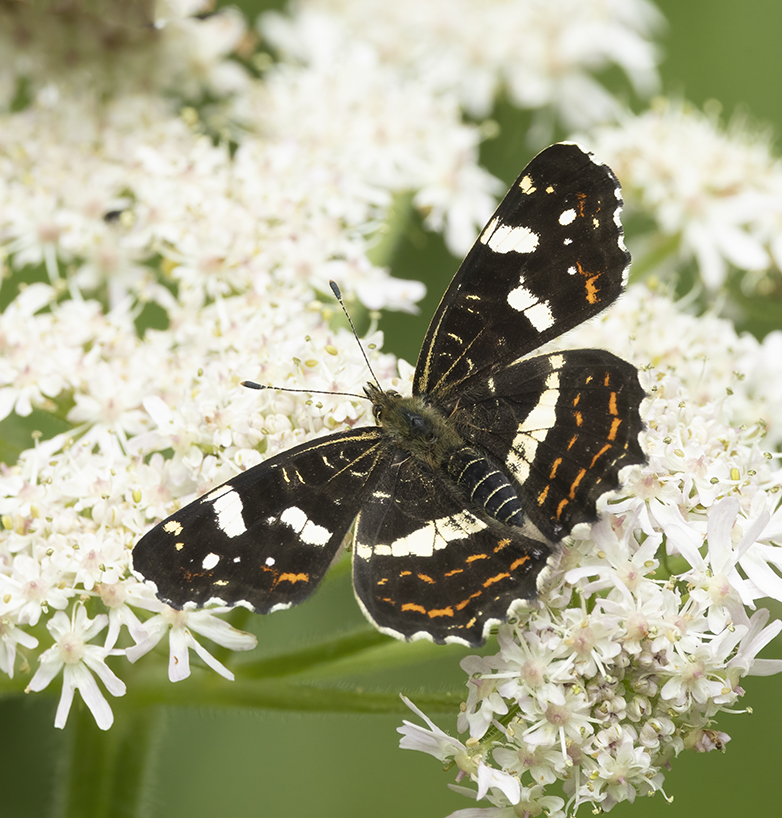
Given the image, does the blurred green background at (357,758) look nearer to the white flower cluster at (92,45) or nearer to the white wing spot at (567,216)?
the white flower cluster at (92,45)

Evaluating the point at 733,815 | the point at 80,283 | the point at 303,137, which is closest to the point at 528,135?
the point at 303,137

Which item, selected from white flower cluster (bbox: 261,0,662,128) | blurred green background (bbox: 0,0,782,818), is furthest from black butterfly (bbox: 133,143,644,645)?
white flower cluster (bbox: 261,0,662,128)

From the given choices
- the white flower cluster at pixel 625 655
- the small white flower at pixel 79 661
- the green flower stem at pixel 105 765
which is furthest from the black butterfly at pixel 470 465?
the green flower stem at pixel 105 765

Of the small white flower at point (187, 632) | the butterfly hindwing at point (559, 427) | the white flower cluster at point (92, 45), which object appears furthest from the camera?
the white flower cluster at point (92, 45)

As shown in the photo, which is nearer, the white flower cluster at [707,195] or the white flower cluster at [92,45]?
the white flower cluster at [92,45]

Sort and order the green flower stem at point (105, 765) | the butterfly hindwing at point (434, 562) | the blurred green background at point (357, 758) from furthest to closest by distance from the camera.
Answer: the blurred green background at point (357, 758) → the green flower stem at point (105, 765) → the butterfly hindwing at point (434, 562)

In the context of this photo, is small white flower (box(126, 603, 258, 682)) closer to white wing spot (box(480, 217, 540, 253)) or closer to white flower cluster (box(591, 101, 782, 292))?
white wing spot (box(480, 217, 540, 253))

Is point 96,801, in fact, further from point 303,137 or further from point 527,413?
point 303,137

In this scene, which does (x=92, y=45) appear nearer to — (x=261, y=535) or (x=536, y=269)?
(x=536, y=269)
